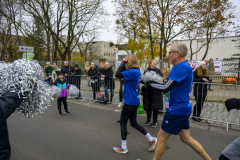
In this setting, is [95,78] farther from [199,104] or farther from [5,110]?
[5,110]

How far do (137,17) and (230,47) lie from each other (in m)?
28.5

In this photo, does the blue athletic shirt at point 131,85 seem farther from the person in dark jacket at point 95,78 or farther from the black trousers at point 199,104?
the person in dark jacket at point 95,78

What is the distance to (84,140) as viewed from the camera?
3926 millimetres

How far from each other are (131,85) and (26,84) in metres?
1.93

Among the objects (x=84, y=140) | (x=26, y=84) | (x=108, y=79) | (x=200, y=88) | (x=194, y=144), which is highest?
(x=26, y=84)

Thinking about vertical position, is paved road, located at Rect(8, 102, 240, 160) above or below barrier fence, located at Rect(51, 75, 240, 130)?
below

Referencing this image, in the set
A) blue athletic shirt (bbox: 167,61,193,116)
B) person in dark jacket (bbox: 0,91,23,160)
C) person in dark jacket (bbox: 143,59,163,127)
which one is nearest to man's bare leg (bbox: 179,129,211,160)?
blue athletic shirt (bbox: 167,61,193,116)

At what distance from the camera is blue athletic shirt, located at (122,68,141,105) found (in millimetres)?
3182

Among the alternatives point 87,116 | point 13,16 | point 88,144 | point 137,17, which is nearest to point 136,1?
point 137,17

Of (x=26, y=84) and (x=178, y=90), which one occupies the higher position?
(x=26, y=84)

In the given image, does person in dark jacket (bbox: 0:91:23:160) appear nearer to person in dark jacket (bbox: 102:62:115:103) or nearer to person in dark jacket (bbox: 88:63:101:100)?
person in dark jacket (bbox: 102:62:115:103)

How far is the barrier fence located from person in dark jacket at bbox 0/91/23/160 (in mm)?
5105

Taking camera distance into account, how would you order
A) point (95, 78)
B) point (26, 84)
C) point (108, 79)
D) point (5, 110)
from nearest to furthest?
point (5, 110), point (26, 84), point (108, 79), point (95, 78)

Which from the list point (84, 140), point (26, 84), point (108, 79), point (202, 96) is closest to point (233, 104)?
point (26, 84)
